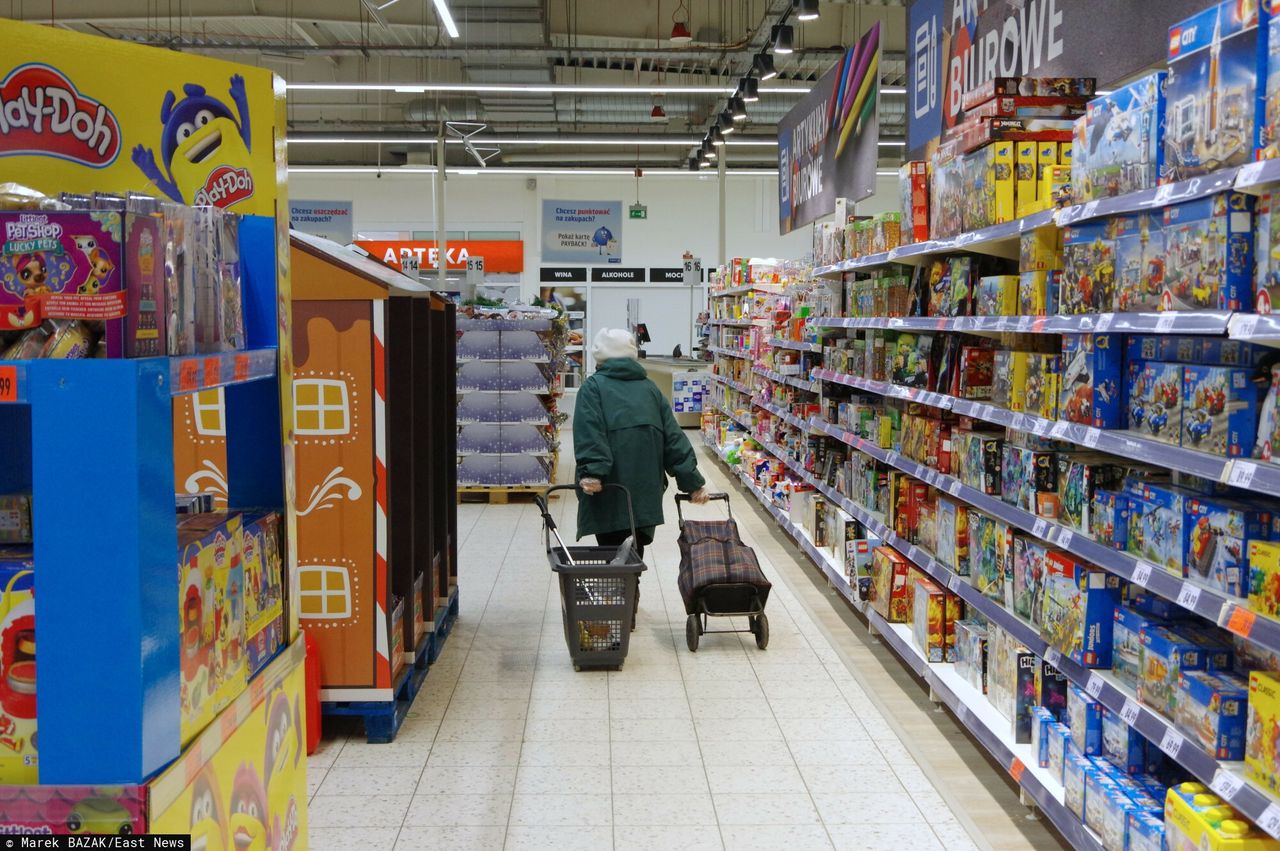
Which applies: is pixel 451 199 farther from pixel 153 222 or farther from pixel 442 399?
pixel 153 222

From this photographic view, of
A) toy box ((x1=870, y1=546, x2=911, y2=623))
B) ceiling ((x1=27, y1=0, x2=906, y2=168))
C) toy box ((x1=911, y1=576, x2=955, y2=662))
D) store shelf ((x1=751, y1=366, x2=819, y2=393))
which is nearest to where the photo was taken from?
toy box ((x1=911, y1=576, x2=955, y2=662))

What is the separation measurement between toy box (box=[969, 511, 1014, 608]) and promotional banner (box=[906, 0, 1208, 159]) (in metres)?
1.64

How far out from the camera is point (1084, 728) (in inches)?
133

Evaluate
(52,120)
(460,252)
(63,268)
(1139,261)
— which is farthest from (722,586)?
(460,252)

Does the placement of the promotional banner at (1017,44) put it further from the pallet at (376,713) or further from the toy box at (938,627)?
the pallet at (376,713)

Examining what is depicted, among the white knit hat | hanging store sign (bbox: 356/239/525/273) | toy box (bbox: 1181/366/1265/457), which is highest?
hanging store sign (bbox: 356/239/525/273)

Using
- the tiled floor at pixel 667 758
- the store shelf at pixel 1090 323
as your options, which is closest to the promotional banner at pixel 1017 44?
the store shelf at pixel 1090 323

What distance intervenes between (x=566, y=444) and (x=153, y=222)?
46.7ft

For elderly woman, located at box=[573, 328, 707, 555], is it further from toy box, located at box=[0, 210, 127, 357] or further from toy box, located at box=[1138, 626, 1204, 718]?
toy box, located at box=[0, 210, 127, 357]

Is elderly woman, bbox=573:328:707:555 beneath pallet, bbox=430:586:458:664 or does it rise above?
above

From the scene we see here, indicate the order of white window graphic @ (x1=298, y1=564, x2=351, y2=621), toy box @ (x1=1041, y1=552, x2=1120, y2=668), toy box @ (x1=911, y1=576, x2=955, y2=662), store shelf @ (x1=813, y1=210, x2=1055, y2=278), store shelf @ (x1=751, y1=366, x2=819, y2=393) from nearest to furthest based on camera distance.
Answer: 1. toy box @ (x1=1041, y1=552, x2=1120, y2=668)
2. store shelf @ (x1=813, y1=210, x2=1055, y2=278)
3. white window graphic @ (x1=298, y1=564, x2=351, y2=621)
4. toy box @ (x1=911, y1=576, x2=955, y2=662)
5. store shelf @ (x1=751, y1=366, x2=819, y2=393)

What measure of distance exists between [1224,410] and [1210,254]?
361 mm

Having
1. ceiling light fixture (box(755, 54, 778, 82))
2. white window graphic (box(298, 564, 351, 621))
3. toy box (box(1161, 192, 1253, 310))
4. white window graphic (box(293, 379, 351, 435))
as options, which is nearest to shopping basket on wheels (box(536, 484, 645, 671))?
white window graphic (box(298, 564, 351, 621))

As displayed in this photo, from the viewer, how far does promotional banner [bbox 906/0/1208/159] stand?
383 cm
